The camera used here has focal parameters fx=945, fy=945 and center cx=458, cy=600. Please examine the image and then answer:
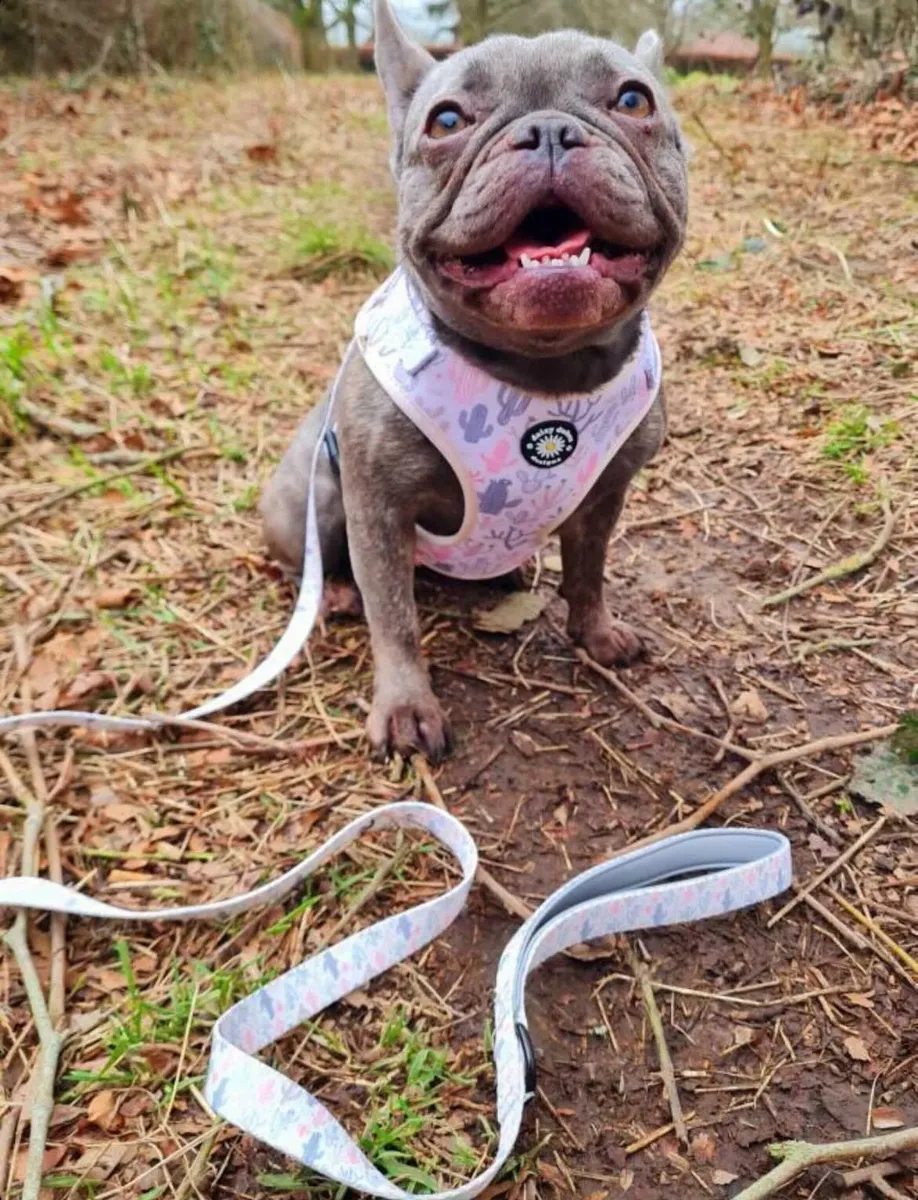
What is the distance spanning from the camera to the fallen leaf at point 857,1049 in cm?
173

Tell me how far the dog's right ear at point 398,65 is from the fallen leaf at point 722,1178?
7.28ft

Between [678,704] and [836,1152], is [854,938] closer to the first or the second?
[836,1152]

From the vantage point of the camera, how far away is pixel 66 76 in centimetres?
905

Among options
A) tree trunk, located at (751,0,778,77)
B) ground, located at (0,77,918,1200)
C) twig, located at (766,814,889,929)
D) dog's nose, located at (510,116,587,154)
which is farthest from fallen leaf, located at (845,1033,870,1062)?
tree trunk, located at (751,0,778,77)

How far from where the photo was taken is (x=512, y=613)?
9.74 feet

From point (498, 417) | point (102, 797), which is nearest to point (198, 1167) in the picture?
point (102, 797)

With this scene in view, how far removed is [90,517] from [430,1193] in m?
2.58

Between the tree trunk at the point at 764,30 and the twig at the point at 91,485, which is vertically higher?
the tree trunk at the point at 764,30

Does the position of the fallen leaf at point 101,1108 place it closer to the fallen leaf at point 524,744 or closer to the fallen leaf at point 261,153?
the fallen leaf at point 524,744

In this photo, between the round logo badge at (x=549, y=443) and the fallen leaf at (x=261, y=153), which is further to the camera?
the fallen leaf at (x=261, y=153)

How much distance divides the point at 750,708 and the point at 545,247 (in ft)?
4.45

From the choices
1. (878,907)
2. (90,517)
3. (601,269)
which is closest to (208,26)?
(90,517)

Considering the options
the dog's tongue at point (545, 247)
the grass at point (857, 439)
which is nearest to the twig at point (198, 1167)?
the dog's tongue at point (545, 247)

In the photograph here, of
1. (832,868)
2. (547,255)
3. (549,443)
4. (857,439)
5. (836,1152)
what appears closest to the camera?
(836,1152)
